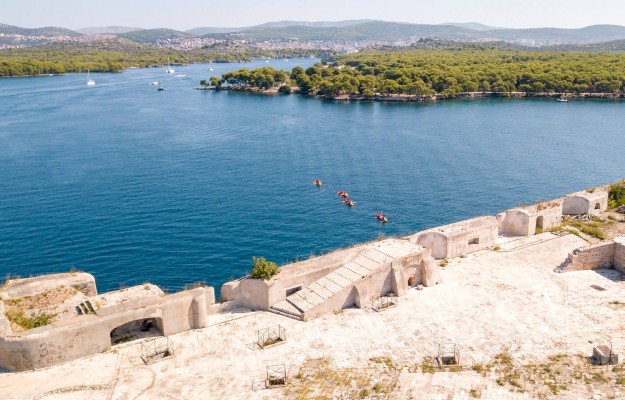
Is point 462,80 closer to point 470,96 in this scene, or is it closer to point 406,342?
point 470,96

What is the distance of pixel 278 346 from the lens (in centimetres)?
2559

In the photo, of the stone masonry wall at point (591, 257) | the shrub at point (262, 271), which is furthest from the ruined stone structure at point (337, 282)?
the stone masonry wall at point (591, 257)

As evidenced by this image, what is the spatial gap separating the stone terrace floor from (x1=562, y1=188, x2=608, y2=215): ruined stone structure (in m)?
10.4

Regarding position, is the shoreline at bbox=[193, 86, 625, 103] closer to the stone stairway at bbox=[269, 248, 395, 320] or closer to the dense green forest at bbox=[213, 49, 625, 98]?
the dense green forest at bbox=[213, 49, 625, 98]

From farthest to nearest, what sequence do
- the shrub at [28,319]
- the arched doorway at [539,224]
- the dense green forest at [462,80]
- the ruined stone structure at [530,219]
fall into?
the dense green forest at [462,80]
the arched doorway at [539,224]
the ruined stone structure at [530,219]
the shrub at [28,319]

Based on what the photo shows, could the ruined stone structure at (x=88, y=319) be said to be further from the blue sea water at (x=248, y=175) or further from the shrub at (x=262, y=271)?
the blue sea water at (x=248, y=175)

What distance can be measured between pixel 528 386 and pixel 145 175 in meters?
55.3

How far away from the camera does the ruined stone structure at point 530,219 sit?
3828cm

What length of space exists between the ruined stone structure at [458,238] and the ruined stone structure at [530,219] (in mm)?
2816

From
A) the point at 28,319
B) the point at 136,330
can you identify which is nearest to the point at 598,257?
the point at 136,330

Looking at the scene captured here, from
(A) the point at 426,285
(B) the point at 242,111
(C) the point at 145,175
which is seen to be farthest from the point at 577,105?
(A) the point at 426,285

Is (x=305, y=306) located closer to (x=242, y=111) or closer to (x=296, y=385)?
(x=296, y=385)

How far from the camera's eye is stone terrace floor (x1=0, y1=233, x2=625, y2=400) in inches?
877

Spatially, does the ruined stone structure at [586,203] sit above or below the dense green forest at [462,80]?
below
